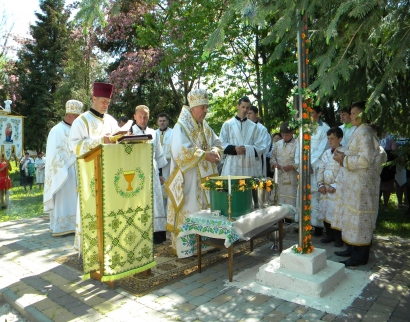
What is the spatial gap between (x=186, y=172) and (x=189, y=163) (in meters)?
0.24

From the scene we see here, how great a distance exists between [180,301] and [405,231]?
5.20 m

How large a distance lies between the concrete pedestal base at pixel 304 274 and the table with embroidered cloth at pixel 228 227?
18.8 inches

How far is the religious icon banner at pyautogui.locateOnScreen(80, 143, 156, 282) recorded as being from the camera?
4.38 m

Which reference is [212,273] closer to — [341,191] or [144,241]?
[144,241]

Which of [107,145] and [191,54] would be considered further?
[191,54]

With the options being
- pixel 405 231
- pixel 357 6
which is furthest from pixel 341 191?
pixel 357 6

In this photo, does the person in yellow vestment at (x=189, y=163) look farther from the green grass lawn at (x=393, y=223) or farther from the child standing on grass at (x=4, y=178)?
the child standing on grass at (x=4, y=178)

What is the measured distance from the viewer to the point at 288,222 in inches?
323

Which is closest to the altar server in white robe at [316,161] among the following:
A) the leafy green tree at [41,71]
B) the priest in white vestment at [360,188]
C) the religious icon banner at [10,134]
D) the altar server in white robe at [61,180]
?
the priest in white vestment at [360,188]

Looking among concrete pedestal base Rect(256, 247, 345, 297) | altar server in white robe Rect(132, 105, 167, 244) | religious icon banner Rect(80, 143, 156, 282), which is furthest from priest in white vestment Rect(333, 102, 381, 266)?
altar server in white robe Rect(132, 105, 167, 244)

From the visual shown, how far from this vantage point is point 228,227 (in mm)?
4512

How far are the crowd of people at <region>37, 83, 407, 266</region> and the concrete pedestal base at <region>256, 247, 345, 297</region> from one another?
2.63 feet

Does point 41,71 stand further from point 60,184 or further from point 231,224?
point 231,224

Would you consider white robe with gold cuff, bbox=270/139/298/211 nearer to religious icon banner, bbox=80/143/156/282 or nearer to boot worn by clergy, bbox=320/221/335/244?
boot worn by clergy, bbox=320/221/335/244
